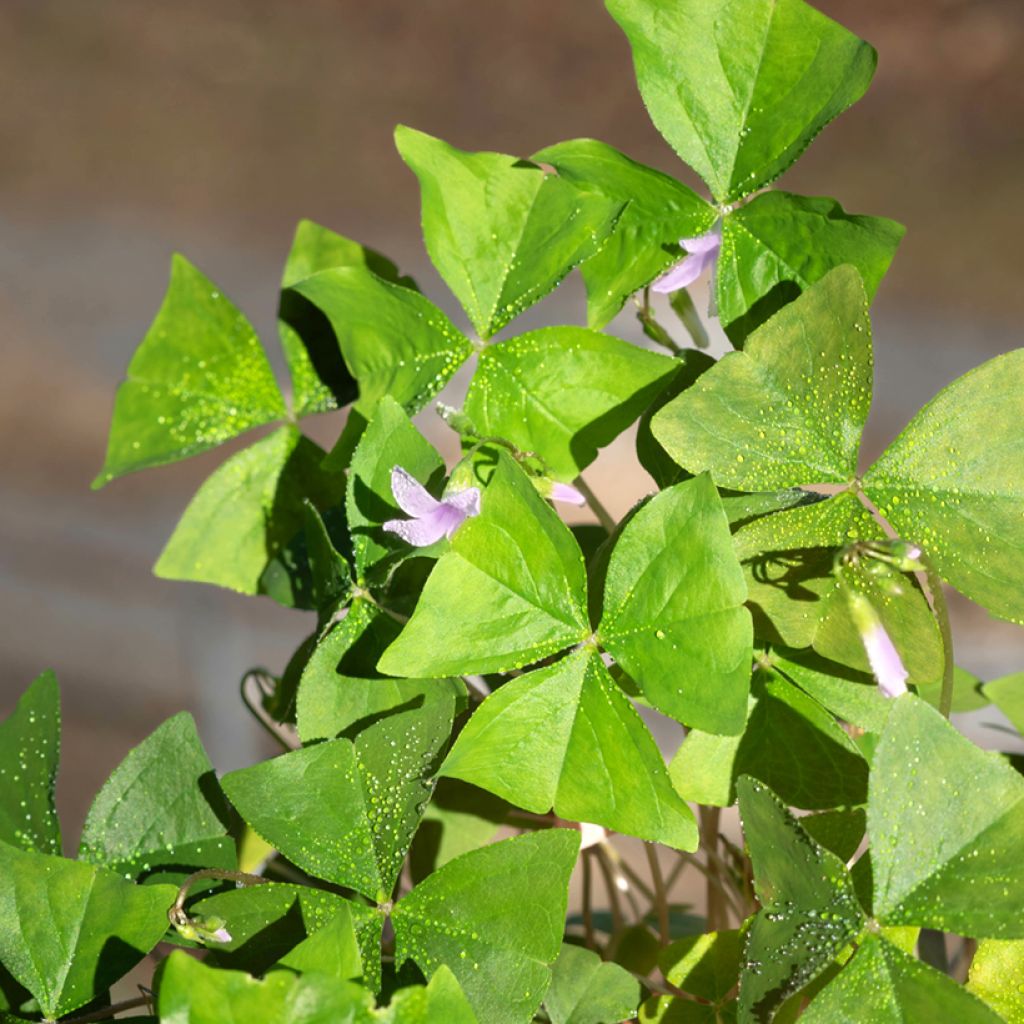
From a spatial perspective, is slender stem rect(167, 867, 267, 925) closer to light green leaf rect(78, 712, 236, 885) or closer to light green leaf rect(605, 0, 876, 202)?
light green leaf rect(78, 712, 236, 885)

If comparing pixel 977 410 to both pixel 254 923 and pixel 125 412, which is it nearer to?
pixel 254 923

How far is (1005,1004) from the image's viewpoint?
57cm

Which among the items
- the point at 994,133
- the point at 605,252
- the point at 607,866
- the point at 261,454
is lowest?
the point at 607,866

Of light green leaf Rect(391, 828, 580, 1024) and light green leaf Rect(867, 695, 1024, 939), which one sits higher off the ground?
light green leaf Rect(867, 695, 1024, 939)

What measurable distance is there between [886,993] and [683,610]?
17 centimetres

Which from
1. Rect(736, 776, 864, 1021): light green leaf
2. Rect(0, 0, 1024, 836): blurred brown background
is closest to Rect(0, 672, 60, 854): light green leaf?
Rect(736, 776, 864, 1021): light green leaf

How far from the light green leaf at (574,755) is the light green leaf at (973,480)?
159mm

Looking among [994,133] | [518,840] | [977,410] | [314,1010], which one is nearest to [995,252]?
[994,133]

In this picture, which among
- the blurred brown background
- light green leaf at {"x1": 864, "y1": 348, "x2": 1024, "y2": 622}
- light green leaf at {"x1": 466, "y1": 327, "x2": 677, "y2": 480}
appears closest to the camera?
light green leaf at {"x1": 864, "y1": 348, "x2": 1024, "y2": 622}

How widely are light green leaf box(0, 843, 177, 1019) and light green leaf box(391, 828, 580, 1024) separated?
12cm

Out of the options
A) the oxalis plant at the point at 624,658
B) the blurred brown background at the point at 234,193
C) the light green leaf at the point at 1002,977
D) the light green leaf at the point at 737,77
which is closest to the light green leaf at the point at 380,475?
the oxalis plant at the point at 624,658

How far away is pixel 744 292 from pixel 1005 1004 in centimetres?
36

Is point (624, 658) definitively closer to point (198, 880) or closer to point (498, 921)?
point (498, 921)

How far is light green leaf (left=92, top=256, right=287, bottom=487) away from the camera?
823 mm
